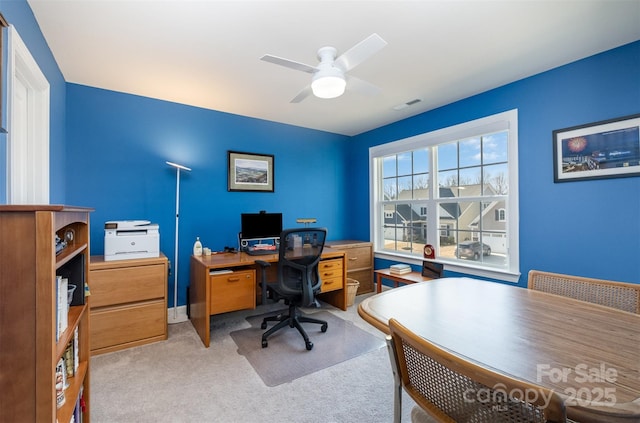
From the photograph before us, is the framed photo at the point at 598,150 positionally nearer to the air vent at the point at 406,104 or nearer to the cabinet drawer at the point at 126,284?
the air vent at the point at 406,104

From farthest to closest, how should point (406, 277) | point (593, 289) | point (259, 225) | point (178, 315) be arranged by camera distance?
point (259, 225) → point (406, 277) → point (178, 315) → point (593, 289)

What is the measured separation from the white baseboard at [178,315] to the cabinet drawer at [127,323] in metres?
0.48

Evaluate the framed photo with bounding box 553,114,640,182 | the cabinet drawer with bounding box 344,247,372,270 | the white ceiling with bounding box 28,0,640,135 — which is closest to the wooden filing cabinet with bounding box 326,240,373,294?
the cabinet drawer with bounding box 344,247,372,270

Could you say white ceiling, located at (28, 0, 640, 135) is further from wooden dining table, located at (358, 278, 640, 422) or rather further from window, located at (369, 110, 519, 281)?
wooden dining table, located at (358, 278, 640, 422)

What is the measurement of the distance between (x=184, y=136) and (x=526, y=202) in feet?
11.9

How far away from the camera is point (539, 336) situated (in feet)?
3.42

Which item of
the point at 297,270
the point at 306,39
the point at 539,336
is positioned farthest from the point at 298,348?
the point at 306,39

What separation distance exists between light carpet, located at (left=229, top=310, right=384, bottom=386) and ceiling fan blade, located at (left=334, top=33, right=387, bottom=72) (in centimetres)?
220

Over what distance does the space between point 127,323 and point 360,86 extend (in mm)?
2774

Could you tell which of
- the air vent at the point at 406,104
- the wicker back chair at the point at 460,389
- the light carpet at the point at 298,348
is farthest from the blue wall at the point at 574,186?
the wicker back chair at the point at 460,389

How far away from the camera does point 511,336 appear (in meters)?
1.05

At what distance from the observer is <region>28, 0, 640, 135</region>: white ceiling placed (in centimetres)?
172

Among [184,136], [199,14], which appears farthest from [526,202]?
[184,136]

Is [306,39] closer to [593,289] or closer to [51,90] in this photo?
[51,90]
